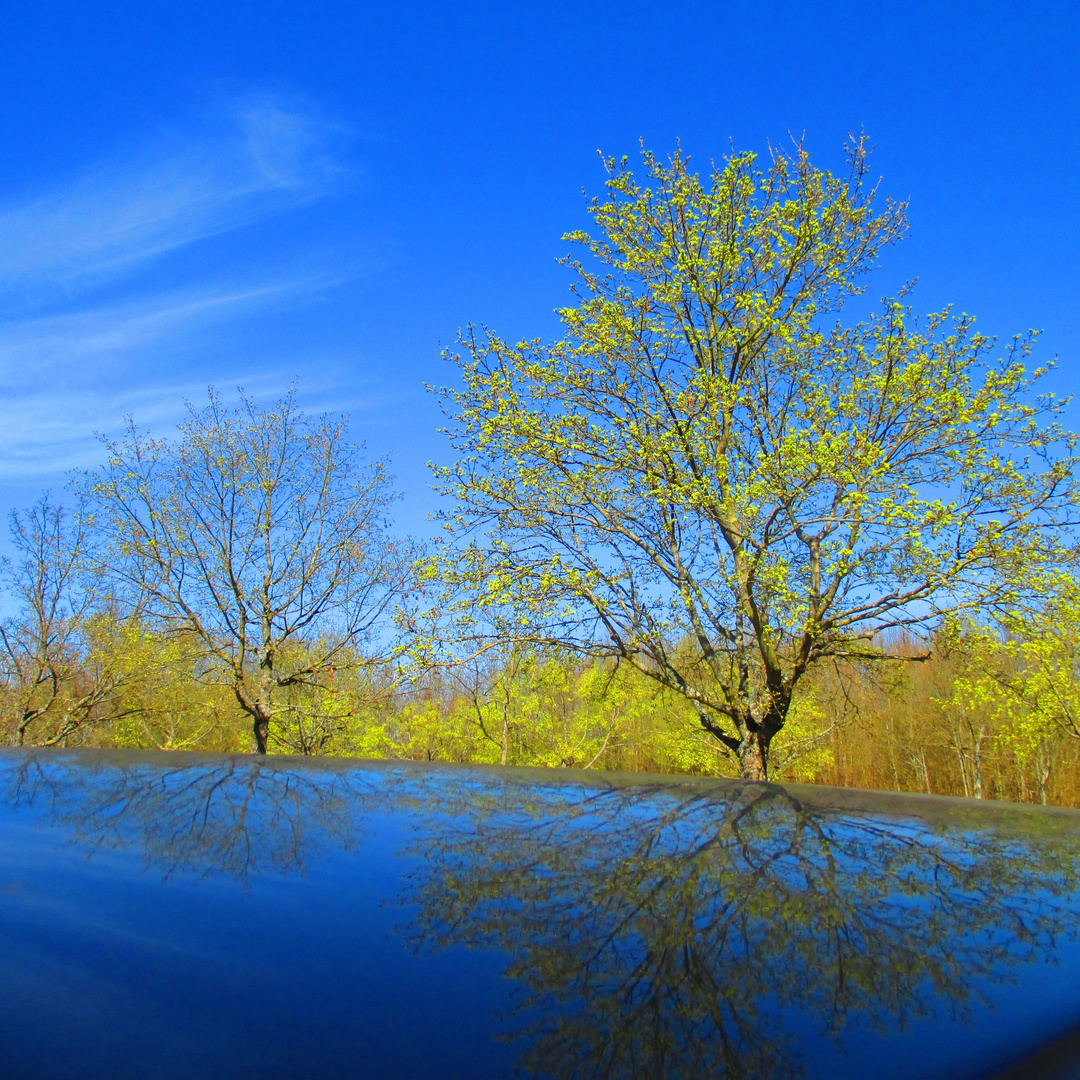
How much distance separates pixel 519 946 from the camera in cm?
124

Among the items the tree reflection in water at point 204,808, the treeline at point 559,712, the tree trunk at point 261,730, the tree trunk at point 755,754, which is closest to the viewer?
the tree reflection in water at point 204,808

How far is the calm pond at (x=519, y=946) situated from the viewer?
90 centimetres

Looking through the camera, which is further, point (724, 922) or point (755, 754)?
point (755, 754)

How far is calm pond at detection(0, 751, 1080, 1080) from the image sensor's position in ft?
2.97

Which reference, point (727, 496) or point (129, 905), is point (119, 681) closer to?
point (727, 496)

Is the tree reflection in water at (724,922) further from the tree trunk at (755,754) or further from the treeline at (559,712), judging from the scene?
the tree trunk at (755,754)

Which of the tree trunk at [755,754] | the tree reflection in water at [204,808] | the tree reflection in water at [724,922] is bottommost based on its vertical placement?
the tree trunk at [755,754]

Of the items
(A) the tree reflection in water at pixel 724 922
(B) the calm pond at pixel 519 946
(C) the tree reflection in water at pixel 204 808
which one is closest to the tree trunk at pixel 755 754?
(C) the tree reflection in water at pixel 204 808

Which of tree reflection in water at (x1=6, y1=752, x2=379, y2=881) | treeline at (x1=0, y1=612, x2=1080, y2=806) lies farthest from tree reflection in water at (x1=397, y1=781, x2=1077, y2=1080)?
treeline at (x1=0, y1=612, x2=1080, y2=806)

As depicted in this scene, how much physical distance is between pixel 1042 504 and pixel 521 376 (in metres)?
8.21

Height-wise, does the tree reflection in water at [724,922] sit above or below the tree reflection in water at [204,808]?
below

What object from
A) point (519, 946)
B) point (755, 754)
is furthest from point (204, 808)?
point (755, 754)

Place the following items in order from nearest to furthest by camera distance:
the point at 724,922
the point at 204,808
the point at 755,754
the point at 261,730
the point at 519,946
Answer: the point at 519,946, the point at 724,922, the point at 204,808, the point at 755,754, the point at 261,730

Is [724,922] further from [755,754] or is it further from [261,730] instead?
[261,730]
